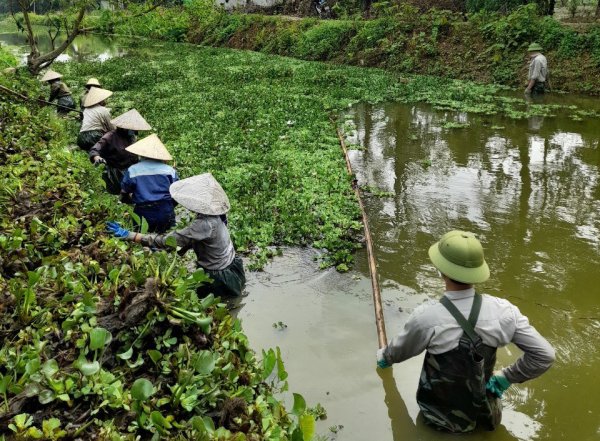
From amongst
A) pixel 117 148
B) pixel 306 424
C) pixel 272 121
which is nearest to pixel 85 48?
pixel 272 121

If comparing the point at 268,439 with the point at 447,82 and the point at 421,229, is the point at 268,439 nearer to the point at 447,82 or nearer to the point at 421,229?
the point at 421,229

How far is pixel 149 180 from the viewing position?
5652mm

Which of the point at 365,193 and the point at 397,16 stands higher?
the point at 397,16

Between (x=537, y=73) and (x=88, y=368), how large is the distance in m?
15.5

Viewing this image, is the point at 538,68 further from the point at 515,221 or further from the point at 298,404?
the point at 298,404

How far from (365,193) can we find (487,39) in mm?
15183

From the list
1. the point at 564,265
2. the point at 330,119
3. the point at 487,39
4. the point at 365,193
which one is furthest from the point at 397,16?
the point at 564,265

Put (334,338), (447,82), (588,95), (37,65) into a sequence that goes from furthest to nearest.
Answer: (447,82), (588,95), (37,65), (334,338)

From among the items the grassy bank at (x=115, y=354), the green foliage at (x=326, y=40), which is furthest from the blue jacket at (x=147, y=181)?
the green foliage at (x=326, y=40)

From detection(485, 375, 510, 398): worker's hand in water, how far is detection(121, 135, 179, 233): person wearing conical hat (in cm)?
405

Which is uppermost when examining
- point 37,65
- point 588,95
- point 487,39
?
point 37,65

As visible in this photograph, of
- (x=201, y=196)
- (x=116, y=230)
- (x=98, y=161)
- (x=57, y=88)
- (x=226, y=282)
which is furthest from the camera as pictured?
(x=57, y=88)

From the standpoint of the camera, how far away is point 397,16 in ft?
80.5

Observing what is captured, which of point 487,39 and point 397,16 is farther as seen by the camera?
point 397,16
